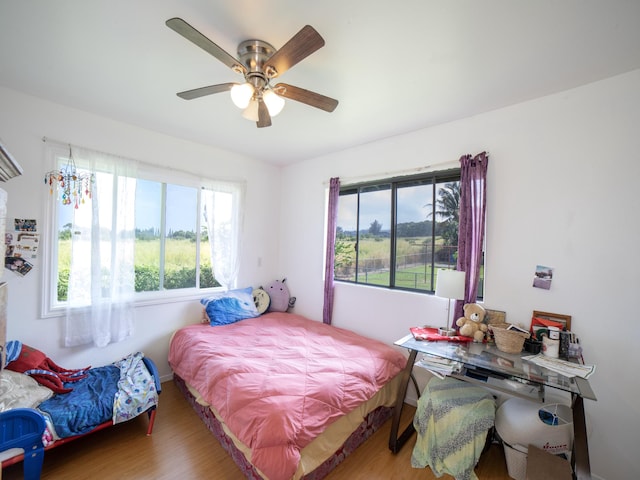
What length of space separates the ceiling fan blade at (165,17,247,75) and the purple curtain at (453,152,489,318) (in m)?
1.87

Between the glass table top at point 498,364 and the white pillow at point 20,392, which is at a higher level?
the glass table top at point 498,364

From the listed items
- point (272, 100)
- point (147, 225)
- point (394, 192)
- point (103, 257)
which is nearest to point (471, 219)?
point (394, 192)

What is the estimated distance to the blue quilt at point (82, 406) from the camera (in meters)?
1.74

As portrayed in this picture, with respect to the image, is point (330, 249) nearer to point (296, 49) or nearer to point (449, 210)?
point (449, 210)

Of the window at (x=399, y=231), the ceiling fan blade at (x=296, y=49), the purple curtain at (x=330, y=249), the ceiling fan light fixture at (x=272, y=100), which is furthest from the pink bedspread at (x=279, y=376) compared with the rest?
the ceiling fan blade at (x=296, y=49)

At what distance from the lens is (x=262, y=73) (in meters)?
1.54

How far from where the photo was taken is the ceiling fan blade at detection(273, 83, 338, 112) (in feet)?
5.16

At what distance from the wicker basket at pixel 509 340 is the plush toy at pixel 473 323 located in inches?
5.1

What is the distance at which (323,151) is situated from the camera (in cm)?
328

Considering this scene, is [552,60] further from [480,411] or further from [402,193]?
[480,411]

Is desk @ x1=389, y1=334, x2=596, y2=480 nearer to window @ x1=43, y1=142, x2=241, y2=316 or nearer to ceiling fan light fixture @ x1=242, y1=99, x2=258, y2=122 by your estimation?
ceiling fan light fixture @ x1=242, y1=99, x2=258, y2=122

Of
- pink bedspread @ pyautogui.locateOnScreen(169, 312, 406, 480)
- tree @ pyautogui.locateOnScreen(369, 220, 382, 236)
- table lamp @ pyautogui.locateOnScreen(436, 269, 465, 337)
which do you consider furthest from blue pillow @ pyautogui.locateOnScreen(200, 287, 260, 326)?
table lamp @ pyautogui.locateOnScreen(436, 269, 465, 337)

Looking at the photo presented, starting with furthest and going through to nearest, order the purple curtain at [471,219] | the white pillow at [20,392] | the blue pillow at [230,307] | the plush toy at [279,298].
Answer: the plush toy at [279,298]
the blue pillow at [230,307]
the purple curtain at [471,219]
the white pillow at [20,392]

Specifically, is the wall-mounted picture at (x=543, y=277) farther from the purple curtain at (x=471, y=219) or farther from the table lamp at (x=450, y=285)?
the table lamp at (x=450, y=285)
